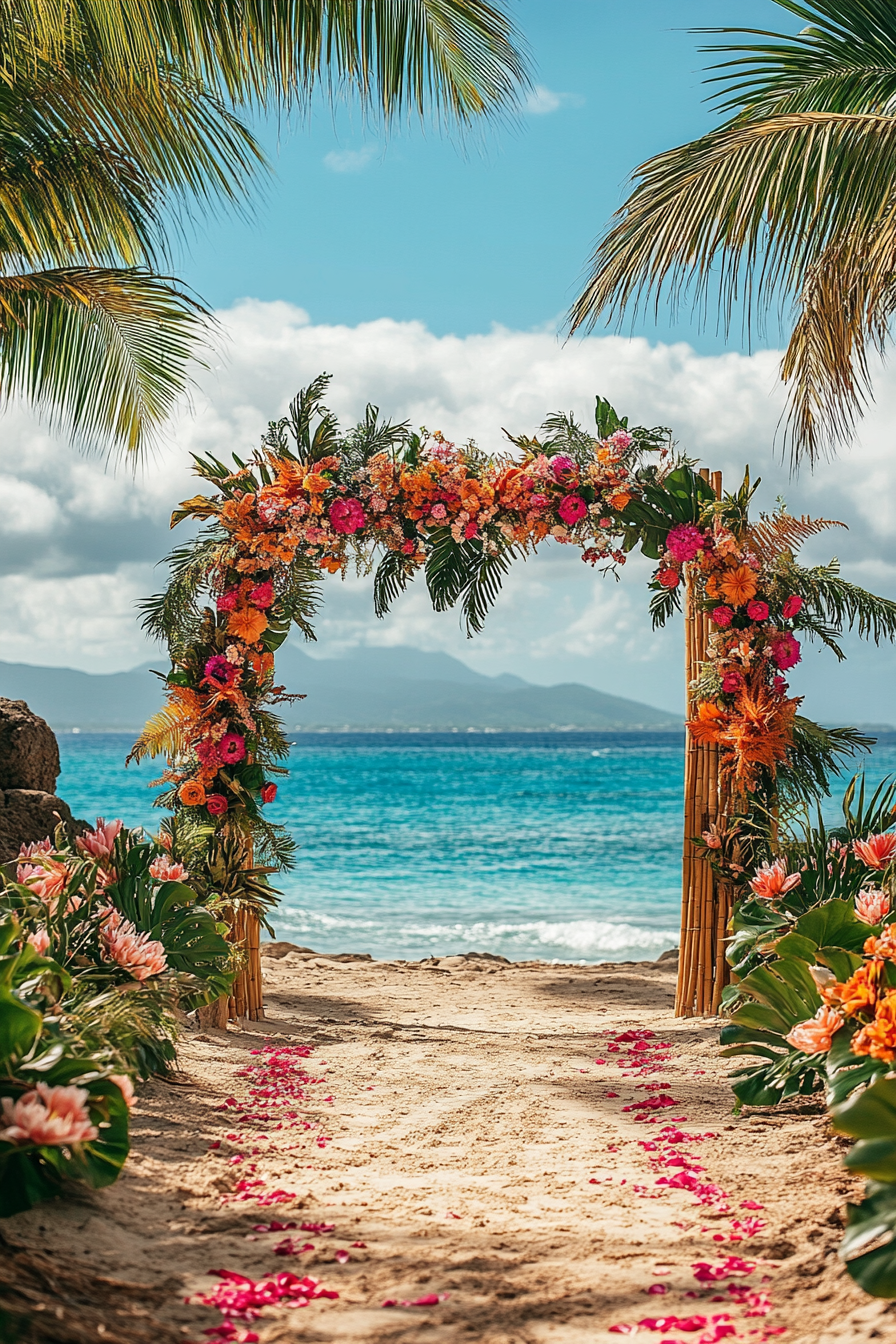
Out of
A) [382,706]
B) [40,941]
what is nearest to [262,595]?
[40,941]

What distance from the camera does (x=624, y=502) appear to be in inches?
221

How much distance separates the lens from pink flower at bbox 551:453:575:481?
5703 millimetres

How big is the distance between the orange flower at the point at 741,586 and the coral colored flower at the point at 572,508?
887 mm

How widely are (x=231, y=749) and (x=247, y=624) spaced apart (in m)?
0.71

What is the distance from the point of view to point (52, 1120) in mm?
2164

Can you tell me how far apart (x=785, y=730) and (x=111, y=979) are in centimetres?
364

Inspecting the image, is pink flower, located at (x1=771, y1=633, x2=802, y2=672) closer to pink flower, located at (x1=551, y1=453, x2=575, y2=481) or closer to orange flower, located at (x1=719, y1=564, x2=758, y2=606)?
orange flower, located at (x1=719, y1=564, x2=758, y2=606)

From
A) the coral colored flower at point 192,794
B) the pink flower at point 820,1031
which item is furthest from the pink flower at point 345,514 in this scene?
the pink flower at point 820,1031

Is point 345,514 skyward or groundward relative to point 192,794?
skyward

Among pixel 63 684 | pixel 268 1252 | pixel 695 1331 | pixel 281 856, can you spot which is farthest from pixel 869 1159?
pixel 63 684

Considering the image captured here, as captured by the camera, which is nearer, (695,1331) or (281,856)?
(695,1331)

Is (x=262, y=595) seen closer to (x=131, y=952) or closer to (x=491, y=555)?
(x=491, y=555)

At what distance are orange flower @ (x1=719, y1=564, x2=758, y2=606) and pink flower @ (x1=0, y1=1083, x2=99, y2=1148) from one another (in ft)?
13.8

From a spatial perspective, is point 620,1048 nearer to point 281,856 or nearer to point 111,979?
point 281,856
